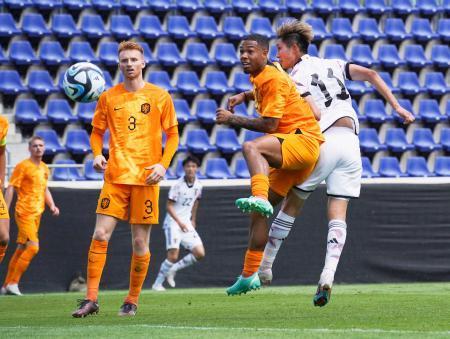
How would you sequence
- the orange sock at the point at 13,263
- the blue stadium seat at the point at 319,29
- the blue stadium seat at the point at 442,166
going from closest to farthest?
the orange sock at the point at 13,263, the blue stadium seat at the point at 442,166, the blue stadium seat at the point at 319,29

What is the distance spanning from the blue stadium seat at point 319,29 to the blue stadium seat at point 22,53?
17.8 feet

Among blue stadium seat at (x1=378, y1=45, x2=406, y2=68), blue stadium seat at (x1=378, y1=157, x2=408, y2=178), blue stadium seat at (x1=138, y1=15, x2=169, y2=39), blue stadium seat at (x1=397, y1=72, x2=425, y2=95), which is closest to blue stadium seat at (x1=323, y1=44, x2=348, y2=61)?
blue stadium seat at (x1=378, y1=45, x2=406, y2=68)

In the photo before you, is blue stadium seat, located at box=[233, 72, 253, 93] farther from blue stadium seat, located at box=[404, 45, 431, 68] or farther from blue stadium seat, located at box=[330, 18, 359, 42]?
blue stadium seat, located at box=[404, 45, 431, 68]

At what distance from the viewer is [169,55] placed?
60.4ft

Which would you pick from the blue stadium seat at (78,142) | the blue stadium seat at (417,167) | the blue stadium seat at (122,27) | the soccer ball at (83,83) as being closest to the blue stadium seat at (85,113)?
the blue stadium seat at (78,142)

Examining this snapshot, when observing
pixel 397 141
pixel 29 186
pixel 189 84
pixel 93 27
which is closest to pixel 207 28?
pixel 189 84

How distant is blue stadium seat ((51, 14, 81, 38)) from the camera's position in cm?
1769

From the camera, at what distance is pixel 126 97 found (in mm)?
8125

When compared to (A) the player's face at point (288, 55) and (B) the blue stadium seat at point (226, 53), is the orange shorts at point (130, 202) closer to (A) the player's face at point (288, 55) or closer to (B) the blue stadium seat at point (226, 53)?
(A) the player's face at point (288, 55)

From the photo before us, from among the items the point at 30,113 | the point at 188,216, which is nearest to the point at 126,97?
the point at 188,216

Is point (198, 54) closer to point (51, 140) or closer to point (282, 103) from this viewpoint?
point (51, 140)

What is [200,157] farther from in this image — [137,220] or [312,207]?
[137,220]

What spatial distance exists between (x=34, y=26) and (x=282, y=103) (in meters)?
10.9

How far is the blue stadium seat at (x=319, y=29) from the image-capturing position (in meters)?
19.5
